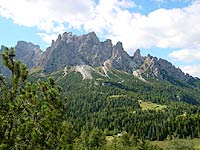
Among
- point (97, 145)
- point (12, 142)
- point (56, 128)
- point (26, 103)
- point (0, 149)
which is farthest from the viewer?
point (97, 145)

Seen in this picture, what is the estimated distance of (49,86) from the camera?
25.1 metres

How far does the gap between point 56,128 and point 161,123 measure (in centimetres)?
17619

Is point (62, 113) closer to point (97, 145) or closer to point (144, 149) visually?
point (97, 145)

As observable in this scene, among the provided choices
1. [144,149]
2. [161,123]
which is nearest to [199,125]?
[161,123]

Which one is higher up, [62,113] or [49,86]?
[49,86]

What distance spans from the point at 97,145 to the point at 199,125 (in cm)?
10276

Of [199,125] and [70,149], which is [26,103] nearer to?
[70,149]

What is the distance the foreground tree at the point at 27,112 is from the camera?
68.5 ft

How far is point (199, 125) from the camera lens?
18500 cm

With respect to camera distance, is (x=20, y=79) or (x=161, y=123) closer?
(x=20, y=79)

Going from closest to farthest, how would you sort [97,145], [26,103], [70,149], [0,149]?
[0,149] → [26,103] → [70,149] → [97,145]

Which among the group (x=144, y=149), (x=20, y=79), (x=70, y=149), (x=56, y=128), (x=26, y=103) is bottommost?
(x=144, y=149)

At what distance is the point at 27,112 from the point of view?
2250 cm

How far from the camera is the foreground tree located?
20.9 metres
